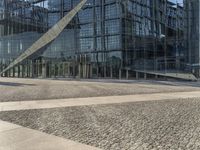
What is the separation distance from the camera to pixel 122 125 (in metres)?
9.40

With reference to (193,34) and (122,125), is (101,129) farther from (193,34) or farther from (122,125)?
(193,34)

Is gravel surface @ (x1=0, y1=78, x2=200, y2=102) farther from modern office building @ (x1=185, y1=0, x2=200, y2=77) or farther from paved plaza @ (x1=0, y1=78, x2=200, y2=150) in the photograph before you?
modern office building @ (x1=185, y1=0, x2=200, y2=77)

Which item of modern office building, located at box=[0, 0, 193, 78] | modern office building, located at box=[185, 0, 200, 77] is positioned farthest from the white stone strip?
modern office building, located at box=[0, 0, 193, 78]

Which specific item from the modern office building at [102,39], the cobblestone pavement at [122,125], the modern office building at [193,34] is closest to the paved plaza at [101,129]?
the cobblestone pavement at [122,125]

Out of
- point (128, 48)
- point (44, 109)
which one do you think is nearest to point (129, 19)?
point (128, 48)

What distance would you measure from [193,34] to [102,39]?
14668mm

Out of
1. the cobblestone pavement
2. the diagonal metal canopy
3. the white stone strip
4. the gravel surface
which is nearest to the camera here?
the white stone strip

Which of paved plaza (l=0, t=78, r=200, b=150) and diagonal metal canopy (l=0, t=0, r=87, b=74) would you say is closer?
paved plaza (l=0, t=78, r=200, b=150)

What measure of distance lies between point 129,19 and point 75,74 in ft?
45.3

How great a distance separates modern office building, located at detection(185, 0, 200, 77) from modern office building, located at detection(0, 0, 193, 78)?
2.41 ft

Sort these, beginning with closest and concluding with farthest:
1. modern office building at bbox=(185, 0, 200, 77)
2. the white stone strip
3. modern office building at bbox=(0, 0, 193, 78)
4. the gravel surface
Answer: the white stone strip → the gravel surface → modern office building at bbox=(185, 0, 200, 77) → modern office building at bbox=(0, 0, 193, 78)

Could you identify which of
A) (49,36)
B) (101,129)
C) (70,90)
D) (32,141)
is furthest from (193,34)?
(32,141)

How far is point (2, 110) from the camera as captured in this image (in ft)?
42.6

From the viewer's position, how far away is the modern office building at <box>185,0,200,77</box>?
47500 millimetres
